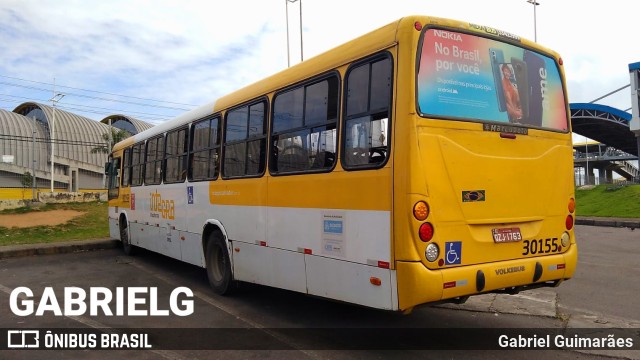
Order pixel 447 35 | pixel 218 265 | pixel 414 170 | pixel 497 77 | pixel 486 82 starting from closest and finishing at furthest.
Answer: pixel 414 170 → pixel 447 35 → pixel 486 82 → pixel 497 77 → pixel 218 265

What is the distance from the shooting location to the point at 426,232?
4.20m

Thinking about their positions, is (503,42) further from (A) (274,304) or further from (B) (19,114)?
(B) (19,114)

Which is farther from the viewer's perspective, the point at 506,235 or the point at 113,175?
the point at 113,175

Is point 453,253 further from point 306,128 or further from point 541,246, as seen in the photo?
point 306,128

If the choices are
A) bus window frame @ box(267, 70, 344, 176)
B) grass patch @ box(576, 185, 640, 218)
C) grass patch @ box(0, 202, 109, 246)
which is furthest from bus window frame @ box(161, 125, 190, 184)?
grass patch @ box(576, 185, 640, 218)

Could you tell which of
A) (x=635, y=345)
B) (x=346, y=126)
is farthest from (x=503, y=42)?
(x=635, y=345)

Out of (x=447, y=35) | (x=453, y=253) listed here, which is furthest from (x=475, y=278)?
(x=447, y=35)

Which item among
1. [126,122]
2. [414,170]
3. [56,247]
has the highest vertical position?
[126,122]

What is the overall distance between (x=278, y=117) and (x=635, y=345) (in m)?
4.60

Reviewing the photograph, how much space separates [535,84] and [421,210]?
2249 millimetres

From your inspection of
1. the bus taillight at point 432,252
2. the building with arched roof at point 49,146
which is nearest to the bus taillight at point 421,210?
the bus taillight at point 432,252

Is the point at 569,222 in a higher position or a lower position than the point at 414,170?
lower

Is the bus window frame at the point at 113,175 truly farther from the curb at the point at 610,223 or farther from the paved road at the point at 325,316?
the curb at the point at 610,223

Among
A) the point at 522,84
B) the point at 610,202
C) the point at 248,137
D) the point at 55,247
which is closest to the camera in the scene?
the point at 522,84
